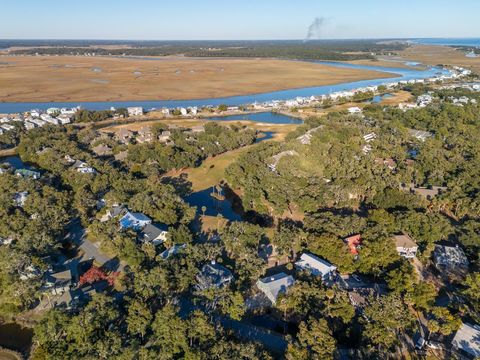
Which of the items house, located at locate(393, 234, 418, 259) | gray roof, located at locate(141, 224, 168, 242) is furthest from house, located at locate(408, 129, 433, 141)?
gray roof, located at locate(141, 224, 168, 242)

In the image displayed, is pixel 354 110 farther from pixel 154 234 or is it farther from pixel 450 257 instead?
pixel 154 234

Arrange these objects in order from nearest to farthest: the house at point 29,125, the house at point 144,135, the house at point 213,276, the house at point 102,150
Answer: the house at point 213,276 → the house at point 102,150 → the house at point 144,135 → the house at point 29,125

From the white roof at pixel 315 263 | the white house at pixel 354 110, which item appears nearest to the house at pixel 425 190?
the white roof at pixel 315 263

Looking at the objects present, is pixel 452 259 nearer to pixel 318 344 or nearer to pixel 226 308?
pixel 318 344

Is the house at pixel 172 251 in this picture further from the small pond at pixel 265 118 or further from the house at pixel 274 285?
the small pond at pixel 265 118

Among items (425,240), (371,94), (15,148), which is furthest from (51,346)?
(371,94)

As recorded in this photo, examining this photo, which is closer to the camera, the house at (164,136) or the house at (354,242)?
the house at (354,242)

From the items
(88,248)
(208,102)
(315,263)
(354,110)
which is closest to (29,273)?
(88,248)

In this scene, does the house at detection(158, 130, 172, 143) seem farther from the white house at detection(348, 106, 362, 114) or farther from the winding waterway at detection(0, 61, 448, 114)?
the white house at detection(348, 106, 362, 114)
